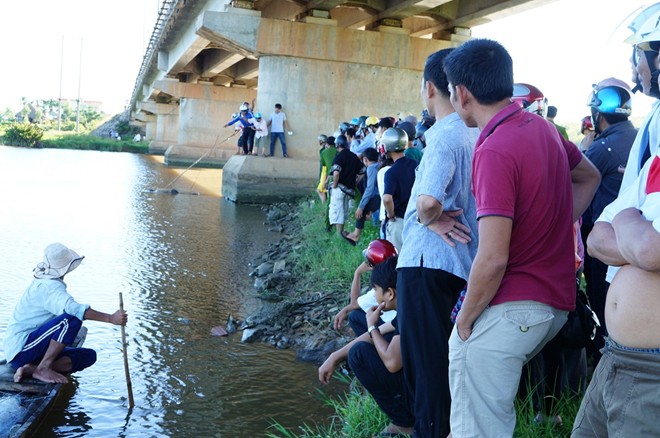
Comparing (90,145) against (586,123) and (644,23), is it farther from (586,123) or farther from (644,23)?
(644,23)

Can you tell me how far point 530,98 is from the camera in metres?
4.03

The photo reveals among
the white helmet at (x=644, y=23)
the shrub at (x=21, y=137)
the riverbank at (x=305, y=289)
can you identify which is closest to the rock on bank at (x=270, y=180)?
the riverbank at (x=305, y=289)

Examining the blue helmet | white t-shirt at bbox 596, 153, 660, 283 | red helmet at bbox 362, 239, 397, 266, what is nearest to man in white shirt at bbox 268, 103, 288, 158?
red helmet at bbox 362, 239, 397, 266

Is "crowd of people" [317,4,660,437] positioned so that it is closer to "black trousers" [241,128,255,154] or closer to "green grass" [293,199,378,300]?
"green grass" [293,199,378,300]

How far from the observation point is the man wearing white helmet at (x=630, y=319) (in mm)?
2107

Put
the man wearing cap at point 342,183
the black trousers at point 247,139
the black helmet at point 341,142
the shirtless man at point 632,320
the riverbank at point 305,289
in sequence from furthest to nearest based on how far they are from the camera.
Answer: the black trousers at point 247,139, the black helmet at point 341,142, the man wearing cap at point 342,183, the riverbank at point 305,289, the shirtless man at point 632,320

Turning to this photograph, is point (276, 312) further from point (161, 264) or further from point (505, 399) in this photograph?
point (505, 399)

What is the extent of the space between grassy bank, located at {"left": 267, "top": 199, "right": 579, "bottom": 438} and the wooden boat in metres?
1.49

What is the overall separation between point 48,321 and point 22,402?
65cm

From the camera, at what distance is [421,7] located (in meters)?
17.1

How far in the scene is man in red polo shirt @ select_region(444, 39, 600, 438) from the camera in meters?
2.67

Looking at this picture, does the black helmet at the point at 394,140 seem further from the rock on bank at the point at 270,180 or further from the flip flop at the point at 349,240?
the rock on bank at the point at 270,180

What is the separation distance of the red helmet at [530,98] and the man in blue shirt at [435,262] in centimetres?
67

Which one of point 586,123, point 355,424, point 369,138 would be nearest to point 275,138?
point 369,138
